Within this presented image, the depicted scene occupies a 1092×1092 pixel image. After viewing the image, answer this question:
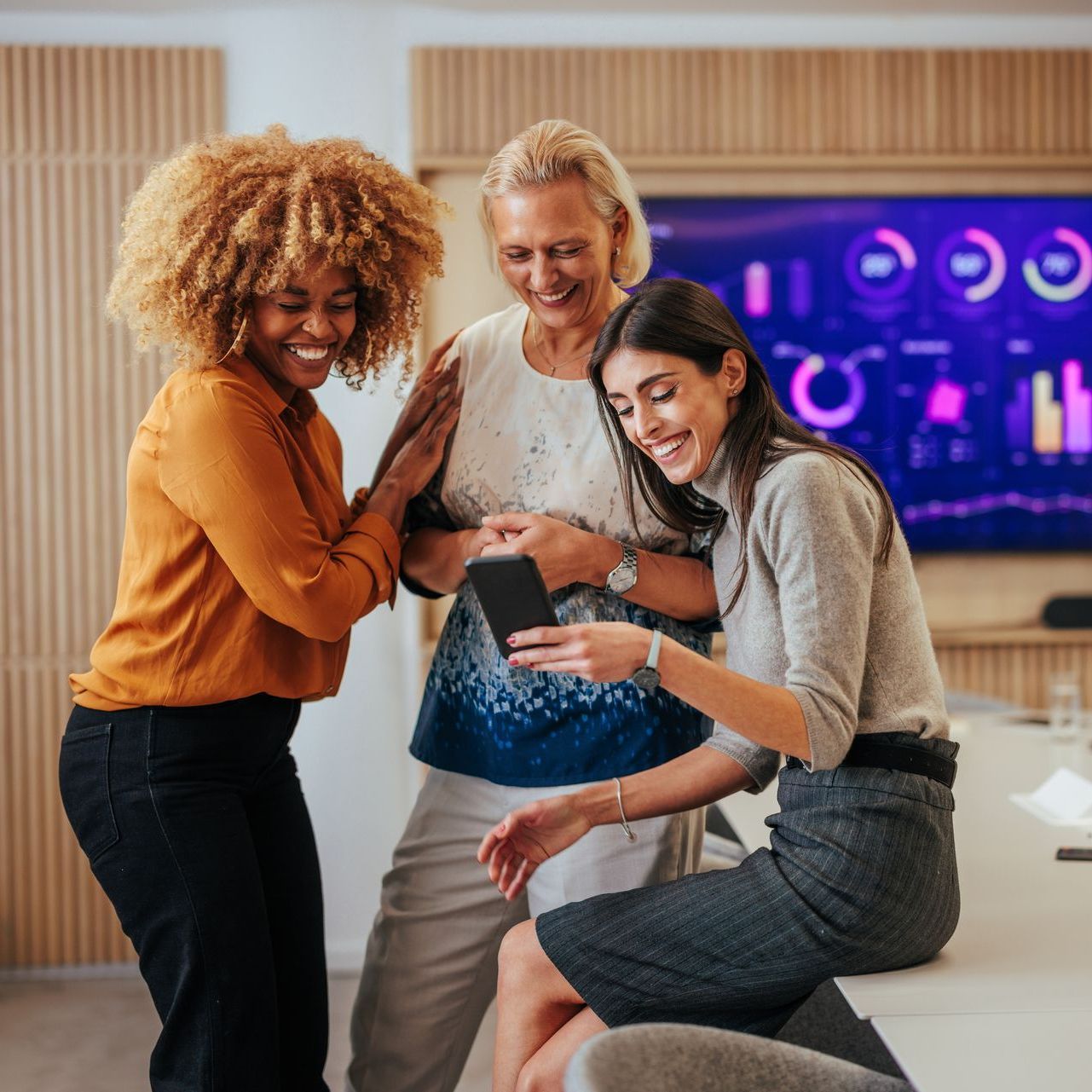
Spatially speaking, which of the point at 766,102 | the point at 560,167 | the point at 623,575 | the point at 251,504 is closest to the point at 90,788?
the point at 251,504

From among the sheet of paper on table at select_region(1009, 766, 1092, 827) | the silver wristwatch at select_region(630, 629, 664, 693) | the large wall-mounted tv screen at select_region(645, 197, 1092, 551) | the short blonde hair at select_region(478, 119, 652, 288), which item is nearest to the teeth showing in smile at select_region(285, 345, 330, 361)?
the short blonde hair at select_region(478, 119, 652, 288)

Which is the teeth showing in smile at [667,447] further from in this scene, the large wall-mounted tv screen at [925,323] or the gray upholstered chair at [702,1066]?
the large wall-mounted tv screen at [925,323]

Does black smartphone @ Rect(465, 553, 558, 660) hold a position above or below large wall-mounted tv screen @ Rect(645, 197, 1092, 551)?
below

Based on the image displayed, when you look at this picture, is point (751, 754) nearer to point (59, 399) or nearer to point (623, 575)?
point (623, 575)

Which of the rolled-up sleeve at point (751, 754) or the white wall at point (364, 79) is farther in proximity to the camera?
the white wall at point (364, 79)

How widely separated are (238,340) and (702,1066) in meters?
1.17

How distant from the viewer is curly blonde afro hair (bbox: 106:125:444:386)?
69.1 inches

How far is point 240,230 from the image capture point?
1.73 metres

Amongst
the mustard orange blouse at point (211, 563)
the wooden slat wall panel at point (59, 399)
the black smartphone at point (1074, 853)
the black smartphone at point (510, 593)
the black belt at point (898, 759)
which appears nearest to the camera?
the black smartphone at point (510, 593)

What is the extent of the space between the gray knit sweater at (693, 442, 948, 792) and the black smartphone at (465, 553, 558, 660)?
0.31m

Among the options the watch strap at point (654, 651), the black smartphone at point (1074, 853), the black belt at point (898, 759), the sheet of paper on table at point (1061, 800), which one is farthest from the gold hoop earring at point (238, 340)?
the sheet of paper on table at point (1061, 800)

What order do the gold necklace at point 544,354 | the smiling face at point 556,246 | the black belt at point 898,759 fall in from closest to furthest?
the black belt at point 898,759, the smiling face at point 556,246, the gold necklace at point 544,354

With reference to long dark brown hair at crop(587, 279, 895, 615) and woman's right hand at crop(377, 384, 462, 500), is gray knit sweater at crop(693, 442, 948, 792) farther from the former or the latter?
woman's right hand at crop(377, 384, 462, 500)

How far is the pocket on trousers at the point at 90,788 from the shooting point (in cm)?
169
